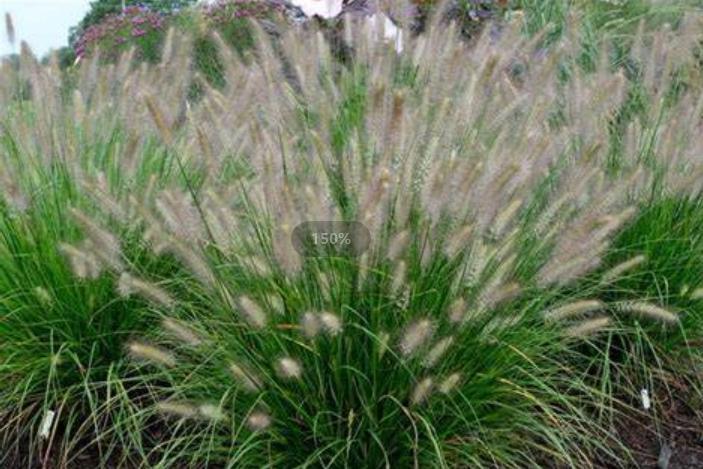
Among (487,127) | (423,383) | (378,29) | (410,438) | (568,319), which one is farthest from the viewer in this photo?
(378,29)

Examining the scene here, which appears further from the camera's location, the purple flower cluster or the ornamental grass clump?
the purple flower cluster

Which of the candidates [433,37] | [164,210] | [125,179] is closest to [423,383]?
[164,210]

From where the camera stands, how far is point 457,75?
3.09 metres

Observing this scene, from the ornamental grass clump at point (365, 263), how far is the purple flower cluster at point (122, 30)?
5957mm

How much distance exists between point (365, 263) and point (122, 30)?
24.6ft

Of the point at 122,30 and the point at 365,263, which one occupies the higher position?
the point at 365,263

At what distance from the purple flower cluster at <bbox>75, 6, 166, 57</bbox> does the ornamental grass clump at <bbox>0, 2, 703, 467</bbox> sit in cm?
596

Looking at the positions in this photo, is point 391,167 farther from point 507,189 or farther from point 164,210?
point 164,210

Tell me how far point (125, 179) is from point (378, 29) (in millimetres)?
1174

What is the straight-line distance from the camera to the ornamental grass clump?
2.47 m

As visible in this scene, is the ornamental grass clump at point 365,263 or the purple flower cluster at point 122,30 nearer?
the ornamental grass clump at point 365,263

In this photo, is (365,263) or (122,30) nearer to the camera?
(365,263)

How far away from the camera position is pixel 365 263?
2.44 m

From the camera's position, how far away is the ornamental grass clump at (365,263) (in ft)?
8.11
